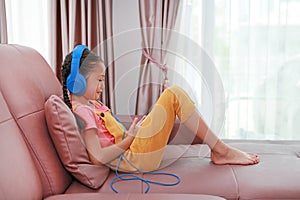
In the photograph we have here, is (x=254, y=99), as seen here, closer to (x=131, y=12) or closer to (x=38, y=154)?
(x=131, y=12)

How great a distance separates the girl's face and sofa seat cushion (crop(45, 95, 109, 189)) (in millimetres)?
232

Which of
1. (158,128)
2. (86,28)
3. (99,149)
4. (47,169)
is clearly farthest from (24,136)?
(86,28)

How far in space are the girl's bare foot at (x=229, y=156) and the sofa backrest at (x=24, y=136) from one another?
0.71 meters

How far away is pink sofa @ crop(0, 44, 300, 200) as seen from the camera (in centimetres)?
127

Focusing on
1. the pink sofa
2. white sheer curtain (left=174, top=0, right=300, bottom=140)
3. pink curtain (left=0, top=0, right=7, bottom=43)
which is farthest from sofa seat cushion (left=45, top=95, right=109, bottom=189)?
white sheer curtain (left=174, top=0, right=300, bottom=140)

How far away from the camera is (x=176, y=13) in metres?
2.66

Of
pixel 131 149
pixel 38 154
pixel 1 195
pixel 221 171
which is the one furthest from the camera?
pixel 131 149

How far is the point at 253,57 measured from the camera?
109 inches

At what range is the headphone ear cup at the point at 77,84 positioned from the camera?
1701 millimetres

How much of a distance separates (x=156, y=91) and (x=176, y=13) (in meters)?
0.57

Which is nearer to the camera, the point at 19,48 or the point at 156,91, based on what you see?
the point at 19,48

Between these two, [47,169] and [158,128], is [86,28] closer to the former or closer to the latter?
[158,128]

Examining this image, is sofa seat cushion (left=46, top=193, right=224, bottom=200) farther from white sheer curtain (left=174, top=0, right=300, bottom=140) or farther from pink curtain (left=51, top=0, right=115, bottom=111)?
white sheer curtain (left=174, top=0, right=300, bottom=140)

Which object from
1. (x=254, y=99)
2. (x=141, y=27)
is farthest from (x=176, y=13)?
(x=254, y=99)
